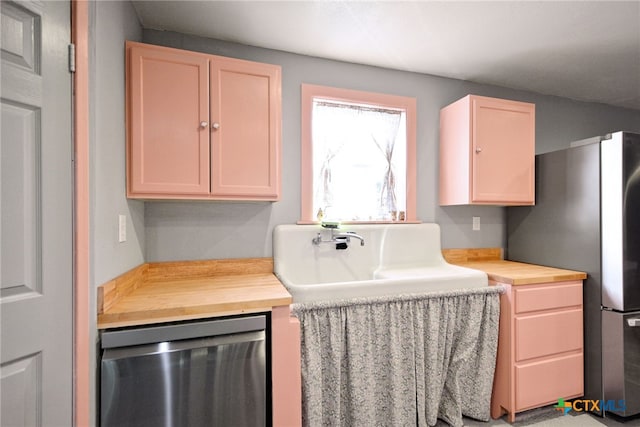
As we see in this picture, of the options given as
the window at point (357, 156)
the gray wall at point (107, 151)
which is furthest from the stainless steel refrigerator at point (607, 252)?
the gray wall at point (107, 151)

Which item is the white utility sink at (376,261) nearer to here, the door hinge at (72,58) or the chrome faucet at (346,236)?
the chrome faucet at (346,236)

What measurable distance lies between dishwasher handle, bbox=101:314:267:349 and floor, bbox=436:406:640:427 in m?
1.40

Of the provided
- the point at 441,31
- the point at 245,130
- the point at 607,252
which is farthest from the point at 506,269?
the point at 245,130

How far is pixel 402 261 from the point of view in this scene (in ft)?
7.46

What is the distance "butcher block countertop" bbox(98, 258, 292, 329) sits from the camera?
1.16m

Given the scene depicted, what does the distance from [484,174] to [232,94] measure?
1853 mm

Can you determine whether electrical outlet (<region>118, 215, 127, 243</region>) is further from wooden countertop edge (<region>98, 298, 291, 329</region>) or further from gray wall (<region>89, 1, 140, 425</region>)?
wooden countertop edge (<region>98, 298, 291, 329</region>)

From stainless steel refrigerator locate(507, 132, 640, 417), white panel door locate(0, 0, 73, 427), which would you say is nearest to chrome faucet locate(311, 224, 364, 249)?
white panel door locate(0, 0, 73, 427)

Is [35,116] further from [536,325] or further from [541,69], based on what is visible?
[541,69]

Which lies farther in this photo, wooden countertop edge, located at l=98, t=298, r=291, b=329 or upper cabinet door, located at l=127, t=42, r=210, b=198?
upper cabinet door, located at l=127, t=42, r=210, b=198

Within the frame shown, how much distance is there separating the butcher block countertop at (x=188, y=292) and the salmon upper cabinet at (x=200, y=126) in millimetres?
483

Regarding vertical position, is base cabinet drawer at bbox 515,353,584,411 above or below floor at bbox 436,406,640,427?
above

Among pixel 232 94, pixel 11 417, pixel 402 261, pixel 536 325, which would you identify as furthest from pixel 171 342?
pixel 536 325

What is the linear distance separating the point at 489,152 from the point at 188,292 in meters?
2.24
